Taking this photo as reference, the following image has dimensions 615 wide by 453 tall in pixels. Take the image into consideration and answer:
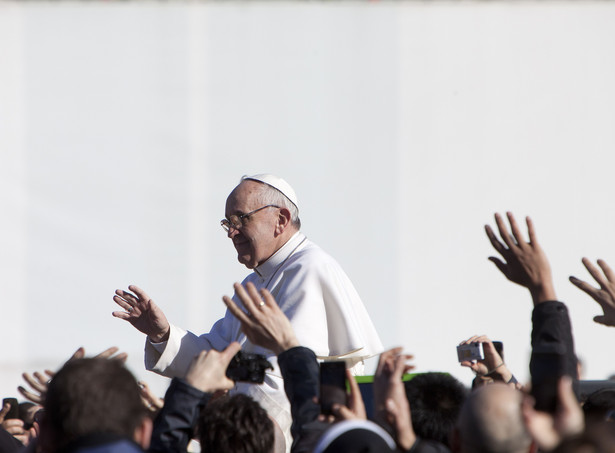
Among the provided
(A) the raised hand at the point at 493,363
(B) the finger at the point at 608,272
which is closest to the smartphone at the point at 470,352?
(A) the raised hand at the point at 493,363

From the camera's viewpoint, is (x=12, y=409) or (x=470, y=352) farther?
(x=12, y=409)

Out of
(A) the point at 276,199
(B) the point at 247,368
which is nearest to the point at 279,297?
(A) the point at 276,199

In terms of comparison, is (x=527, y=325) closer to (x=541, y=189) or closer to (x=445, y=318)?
(x=445, y=318)

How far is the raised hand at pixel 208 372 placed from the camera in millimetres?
2230

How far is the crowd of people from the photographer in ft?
5.67

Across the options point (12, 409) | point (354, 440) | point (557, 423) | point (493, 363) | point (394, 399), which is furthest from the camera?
point (12, 409)

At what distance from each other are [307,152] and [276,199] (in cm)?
169

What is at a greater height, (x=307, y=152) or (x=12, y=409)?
(x=307, y=152)

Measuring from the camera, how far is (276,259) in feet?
12.7

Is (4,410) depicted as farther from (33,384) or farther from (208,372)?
(208,372)

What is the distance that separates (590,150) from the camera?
562cm

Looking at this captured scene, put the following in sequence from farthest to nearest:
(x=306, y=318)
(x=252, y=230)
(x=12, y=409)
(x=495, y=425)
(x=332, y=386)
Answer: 1. (x=252, y=230)
2. (x=306, y=318)
3. (x=12, y=409)
4. (x=332, y=386)
5. (x=495, y=425)

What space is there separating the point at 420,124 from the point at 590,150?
1.06 meters

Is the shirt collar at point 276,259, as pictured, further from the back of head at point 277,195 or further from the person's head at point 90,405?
the person's head at point 90,405
